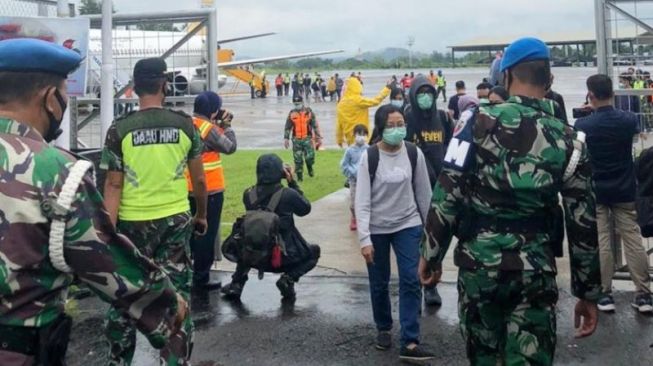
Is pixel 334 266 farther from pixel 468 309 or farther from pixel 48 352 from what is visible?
pixel 48 352

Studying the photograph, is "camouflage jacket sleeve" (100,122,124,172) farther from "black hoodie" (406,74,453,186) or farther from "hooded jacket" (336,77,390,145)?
"hooded jacket" (336,77,390,145)

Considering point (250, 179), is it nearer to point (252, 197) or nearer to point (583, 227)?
point (252, 197)

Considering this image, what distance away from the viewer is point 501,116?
132 inches

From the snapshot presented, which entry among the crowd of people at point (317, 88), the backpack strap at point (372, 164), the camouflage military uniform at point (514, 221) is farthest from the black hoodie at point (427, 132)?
the crowd of people at point (317, 88)

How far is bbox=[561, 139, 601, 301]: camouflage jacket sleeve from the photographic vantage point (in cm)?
341

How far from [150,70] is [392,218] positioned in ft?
6.32

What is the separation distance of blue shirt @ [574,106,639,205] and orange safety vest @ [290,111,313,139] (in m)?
8.25

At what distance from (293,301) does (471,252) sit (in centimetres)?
340

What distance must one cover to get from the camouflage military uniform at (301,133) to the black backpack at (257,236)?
7362 millimetres

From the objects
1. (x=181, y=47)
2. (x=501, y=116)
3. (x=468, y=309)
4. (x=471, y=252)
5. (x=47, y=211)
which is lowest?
(x=468, y=309)

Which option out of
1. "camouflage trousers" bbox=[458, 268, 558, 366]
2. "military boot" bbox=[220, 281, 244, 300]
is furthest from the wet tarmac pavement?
"camouflage trousers" bbox=[458, 268, 558, 366]

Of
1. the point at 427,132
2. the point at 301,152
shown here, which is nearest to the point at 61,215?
the point at 427,132

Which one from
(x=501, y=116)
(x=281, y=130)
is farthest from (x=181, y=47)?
(x=281, y=130)

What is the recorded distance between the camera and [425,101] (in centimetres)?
674
